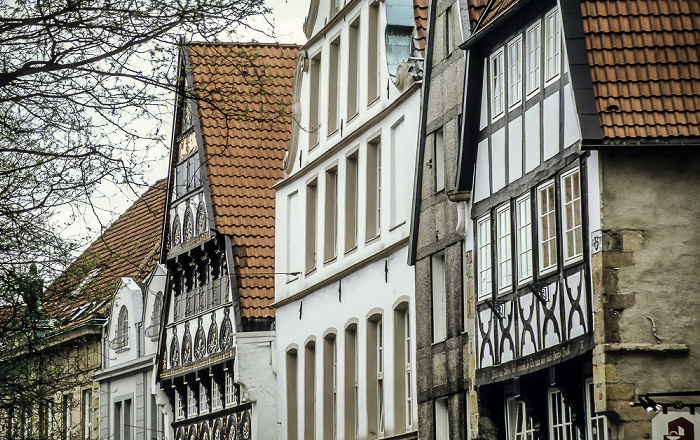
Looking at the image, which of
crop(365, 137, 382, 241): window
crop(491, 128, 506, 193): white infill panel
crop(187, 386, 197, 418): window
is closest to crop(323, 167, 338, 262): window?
crop(365, 137, 382, 241): window

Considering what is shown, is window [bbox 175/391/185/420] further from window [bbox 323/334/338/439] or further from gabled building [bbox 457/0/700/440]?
gabled building [bbox 457/0/700/440]

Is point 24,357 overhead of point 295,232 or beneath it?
beneath

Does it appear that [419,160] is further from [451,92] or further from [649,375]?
[649,375]

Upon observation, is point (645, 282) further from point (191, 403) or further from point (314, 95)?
point (191, 403)

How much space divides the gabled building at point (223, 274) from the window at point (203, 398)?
0.04 m

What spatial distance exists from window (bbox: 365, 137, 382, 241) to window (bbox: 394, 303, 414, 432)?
88.8 inches

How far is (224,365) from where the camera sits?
115 ft

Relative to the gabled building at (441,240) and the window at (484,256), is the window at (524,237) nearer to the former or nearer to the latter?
the window at (484,256)

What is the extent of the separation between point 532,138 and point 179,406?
69.4 ft

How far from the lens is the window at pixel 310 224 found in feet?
105

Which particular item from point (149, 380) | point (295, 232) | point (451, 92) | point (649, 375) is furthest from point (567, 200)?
point (149, 380)

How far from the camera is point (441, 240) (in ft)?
79.7

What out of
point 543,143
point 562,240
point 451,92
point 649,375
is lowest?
point 649,375

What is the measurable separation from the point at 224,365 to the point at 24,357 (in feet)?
54.0
